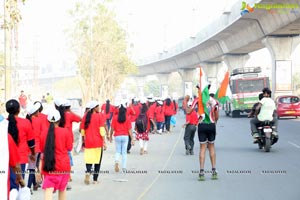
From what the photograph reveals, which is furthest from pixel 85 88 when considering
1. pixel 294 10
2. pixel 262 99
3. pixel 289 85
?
pixel 262 99

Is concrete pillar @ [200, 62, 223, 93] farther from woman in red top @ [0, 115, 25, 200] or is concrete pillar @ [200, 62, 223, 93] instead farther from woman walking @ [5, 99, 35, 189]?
woman in red top @ [0, 115, 25, 200]

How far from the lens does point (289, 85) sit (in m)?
49.5

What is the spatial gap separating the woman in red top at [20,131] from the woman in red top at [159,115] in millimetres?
19480

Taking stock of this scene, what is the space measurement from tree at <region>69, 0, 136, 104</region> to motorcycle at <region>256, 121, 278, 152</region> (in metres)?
31.1

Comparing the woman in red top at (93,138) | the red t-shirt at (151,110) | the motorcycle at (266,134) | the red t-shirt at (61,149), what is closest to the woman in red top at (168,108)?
the red t-shirt at (151,110)

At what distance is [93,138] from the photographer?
42.3ft

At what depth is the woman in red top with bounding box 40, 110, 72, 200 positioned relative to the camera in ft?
29.1

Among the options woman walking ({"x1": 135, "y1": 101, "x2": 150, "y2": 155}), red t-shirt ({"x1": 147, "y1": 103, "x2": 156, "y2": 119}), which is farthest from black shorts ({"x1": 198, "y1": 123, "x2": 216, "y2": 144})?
red t-shirt ({"x1": 147, "y1": 103, "x2": 156, "y2": 119})

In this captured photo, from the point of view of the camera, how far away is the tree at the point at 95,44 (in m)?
53.8

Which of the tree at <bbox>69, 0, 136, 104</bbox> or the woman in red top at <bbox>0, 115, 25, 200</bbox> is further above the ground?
the tree at <bbox>69, 0, 136, 104</bbox>

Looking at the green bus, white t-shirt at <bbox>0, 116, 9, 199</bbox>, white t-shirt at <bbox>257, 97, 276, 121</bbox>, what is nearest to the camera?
white t-shirt at <bbox>0, 116, 9, 199</bbox>

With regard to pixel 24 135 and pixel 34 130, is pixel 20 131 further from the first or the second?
pixel 34 130

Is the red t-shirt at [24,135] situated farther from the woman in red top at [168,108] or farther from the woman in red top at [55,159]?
the woman in red top at [168,108]

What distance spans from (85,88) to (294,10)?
24974 mm
